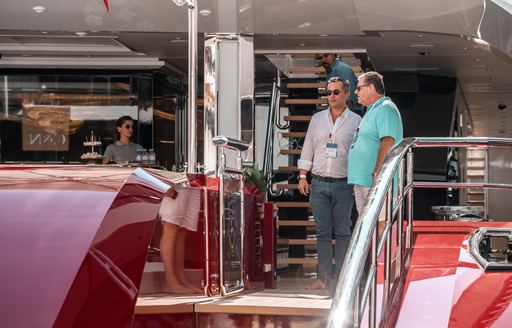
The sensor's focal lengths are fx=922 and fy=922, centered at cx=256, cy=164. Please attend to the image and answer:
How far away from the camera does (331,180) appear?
22.1 ft

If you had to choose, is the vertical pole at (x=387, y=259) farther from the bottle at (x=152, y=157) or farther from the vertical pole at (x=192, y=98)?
the bottle at (x=152, y=157)

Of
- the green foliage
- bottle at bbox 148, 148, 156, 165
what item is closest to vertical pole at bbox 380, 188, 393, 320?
the green foliage

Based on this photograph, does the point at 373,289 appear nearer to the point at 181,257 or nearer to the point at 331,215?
the point at 181,257

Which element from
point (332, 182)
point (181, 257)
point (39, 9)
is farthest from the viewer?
point (39, 9)

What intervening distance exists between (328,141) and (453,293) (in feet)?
9.69

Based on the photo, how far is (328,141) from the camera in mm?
6902

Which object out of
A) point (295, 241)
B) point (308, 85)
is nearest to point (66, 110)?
point (308, 85)

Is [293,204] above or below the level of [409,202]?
below

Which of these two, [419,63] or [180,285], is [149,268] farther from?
[419,63]

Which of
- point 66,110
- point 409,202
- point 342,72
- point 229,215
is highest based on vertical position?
point 342,72

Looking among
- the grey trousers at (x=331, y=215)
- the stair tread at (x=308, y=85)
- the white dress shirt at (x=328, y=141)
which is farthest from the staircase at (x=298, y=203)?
the grey trousers at (x=331, y=215)

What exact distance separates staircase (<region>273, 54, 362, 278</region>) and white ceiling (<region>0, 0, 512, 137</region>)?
2.27ft

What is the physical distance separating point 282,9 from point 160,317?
7.60 meters

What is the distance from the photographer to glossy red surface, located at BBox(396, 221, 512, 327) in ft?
12.4
